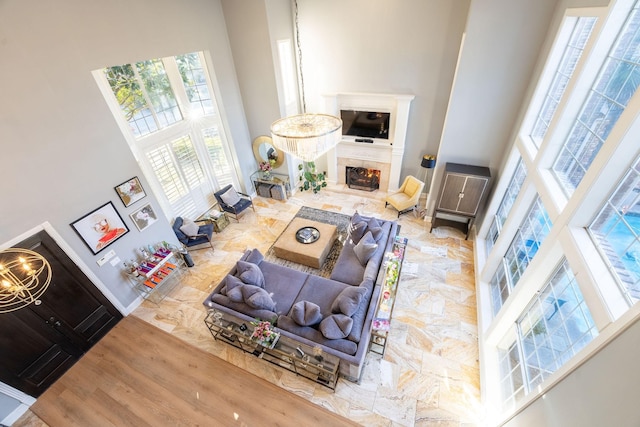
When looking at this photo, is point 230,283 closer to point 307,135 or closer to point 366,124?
point 307,135

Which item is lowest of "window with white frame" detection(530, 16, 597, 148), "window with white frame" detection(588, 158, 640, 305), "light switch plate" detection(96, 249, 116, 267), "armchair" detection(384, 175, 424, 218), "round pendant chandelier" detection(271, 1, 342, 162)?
"armchair" detection(384, 175, 424, 218)

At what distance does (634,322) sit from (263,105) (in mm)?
6693

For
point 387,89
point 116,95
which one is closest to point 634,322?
point 387,89

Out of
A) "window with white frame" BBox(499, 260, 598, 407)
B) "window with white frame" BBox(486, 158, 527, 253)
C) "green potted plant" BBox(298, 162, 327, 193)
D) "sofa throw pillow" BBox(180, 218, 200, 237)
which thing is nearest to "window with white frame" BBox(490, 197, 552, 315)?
"window with white frame" BBox(499, 260, 598, 407)

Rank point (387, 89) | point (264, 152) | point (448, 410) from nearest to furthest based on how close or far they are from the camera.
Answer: point (448, 410) → point (387, 89) → point (264, 152)

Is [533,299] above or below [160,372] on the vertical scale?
above

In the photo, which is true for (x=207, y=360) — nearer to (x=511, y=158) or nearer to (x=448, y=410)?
(x=448, y=410)

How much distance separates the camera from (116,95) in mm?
4457

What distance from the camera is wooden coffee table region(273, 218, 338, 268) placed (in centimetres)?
520

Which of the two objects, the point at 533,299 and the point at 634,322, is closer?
the point at 634,322

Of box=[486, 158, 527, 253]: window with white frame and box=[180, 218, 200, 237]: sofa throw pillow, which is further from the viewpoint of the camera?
box=[180, 218, 200, 237]: sofa throw pillow

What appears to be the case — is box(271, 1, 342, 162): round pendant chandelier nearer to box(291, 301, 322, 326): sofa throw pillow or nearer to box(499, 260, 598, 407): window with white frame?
box(291, 301, 322, 326): sofa throw pillow

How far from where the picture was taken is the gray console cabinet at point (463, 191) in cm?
516

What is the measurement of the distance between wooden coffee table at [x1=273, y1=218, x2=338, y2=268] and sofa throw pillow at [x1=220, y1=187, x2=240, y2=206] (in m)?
1.84
